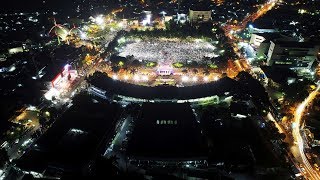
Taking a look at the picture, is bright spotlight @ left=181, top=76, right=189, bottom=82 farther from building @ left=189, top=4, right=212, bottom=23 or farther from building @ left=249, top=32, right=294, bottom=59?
building @ left=189, top=4, right=212, bottom=23

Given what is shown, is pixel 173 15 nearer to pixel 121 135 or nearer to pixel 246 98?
pixel 246 98

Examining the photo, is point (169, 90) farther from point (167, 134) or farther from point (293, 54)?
point (293, 54)

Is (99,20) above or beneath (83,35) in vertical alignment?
above

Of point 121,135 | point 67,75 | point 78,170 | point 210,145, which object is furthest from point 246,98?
point 67,75

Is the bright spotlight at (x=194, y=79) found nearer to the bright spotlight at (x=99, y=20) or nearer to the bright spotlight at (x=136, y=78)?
the bright spotlight at (x=136, y=78)

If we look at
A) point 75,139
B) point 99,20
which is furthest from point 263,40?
point 99,20

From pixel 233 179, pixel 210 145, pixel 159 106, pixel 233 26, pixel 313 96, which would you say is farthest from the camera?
pixel 233 26

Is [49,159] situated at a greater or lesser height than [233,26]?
greater
